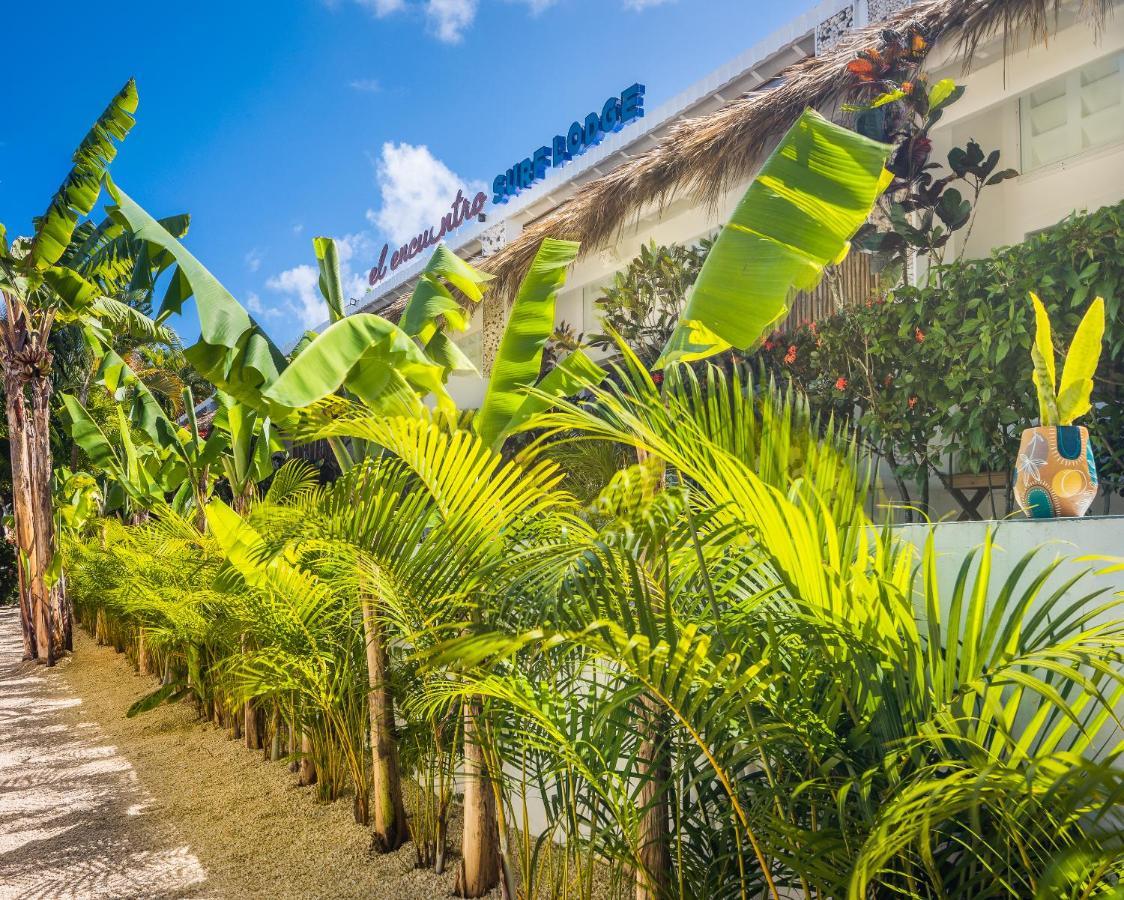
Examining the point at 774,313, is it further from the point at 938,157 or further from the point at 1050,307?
the point at 938,157

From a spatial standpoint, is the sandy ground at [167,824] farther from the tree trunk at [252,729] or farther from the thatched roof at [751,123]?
the thatched roof at [751,123]

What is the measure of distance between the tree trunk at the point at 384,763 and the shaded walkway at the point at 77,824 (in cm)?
82

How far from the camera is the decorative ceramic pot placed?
8.13ft

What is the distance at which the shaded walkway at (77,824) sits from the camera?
167 inches

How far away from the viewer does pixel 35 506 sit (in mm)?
11992

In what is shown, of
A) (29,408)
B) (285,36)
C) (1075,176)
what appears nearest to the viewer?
(1075,176)

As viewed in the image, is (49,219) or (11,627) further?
(11,627)

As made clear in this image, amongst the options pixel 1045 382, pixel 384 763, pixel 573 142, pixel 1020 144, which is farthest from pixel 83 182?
pixel 573 142

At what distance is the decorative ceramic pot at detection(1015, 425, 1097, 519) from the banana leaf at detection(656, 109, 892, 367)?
0.82 m

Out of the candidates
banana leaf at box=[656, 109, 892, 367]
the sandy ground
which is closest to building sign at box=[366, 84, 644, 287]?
the sandy ground

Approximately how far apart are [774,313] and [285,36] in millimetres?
49272

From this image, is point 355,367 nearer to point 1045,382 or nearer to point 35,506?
point 1045,382

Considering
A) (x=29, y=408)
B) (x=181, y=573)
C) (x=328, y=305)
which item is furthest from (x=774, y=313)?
(x=29, y=408)

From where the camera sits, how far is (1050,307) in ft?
12.3
